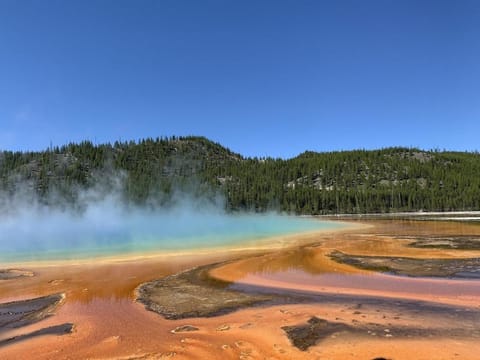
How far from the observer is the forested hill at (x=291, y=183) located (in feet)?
433

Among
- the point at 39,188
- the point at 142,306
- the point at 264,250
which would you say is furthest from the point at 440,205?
the point at 39,188

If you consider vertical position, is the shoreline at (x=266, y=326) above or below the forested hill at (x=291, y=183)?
below

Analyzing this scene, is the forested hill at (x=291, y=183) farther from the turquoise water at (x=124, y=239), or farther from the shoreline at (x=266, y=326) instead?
the shoreline at (x=266, y=326)

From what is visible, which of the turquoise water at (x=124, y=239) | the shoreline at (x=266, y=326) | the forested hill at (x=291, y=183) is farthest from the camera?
the forested hill at (x=291, y=183)

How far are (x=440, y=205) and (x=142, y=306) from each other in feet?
402

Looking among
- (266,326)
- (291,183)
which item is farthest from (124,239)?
(291,183)

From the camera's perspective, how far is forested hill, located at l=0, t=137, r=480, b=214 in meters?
132

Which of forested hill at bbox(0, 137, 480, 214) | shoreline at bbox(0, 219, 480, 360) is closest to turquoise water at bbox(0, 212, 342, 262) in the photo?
shoreline at bbox(0, 219, 480, 360)

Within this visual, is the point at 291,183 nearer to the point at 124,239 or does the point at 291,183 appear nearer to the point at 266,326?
the point at 124,239

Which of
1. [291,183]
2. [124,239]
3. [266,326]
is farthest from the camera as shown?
[291,183]

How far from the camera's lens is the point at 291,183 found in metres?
179

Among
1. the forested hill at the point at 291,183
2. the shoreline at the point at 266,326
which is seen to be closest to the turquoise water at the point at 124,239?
the shoreline at the point at 266,326

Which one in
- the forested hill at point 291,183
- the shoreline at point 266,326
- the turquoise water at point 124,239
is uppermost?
the forested hill at point 291,183

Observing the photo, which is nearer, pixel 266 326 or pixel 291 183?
pixel 266 326
